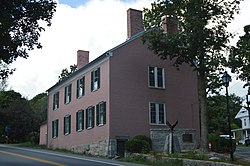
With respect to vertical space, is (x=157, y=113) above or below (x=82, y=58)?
below

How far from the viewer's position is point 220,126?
6050 centimetres

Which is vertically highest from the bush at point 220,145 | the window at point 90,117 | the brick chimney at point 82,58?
the brick chimney at point 82,58

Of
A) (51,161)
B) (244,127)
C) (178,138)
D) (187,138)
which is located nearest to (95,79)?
(178,138)

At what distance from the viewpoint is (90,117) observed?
100ft

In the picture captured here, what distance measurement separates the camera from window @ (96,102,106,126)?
28.0m

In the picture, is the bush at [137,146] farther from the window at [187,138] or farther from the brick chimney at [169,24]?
the brick chimney at [169,24]

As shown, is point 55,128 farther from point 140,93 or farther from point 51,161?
point 51,161

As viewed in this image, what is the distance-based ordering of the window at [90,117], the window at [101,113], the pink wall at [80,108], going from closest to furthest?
the window at [101,113] → the pink wall at [80,108] → the window at [90,117]

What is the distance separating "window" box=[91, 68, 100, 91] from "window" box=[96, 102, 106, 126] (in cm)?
159

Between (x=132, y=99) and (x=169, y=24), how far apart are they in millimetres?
5914

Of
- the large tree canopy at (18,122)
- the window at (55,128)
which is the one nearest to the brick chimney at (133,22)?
the window at (55,128)

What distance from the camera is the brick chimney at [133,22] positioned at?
30453 mm

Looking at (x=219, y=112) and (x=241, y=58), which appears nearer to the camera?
(x=241, y=58)

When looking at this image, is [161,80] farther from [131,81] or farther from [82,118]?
[82,118]
